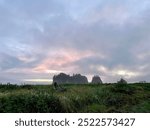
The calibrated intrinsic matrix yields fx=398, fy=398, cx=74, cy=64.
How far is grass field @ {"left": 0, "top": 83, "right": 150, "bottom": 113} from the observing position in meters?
20.0

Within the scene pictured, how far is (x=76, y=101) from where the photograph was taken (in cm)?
2292

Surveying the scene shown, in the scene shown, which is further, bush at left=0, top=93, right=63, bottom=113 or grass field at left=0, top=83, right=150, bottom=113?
grass field at left=0, top=83, right=150, bottom=113

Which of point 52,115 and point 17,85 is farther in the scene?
point 17,85

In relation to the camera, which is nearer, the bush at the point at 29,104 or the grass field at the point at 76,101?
the bush at the point at 29,104

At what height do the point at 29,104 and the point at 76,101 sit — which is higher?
the point at 76,101

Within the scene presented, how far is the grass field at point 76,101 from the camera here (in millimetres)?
19977

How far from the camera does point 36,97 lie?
20625 millimetres

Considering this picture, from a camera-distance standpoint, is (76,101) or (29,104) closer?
(29,104)

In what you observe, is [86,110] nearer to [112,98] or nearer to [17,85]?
[112,98]

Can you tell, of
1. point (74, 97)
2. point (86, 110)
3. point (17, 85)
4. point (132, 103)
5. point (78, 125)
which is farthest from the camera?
point (17, 85)

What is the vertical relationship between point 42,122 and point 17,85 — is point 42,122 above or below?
below

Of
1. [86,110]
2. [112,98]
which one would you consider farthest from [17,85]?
[86,110]

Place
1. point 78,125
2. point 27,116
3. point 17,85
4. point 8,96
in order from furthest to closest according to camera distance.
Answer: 1. point 17,85
2. point 8,96
3. point 27,116
4. point 78,125

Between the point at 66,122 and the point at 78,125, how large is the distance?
614 millimetres
